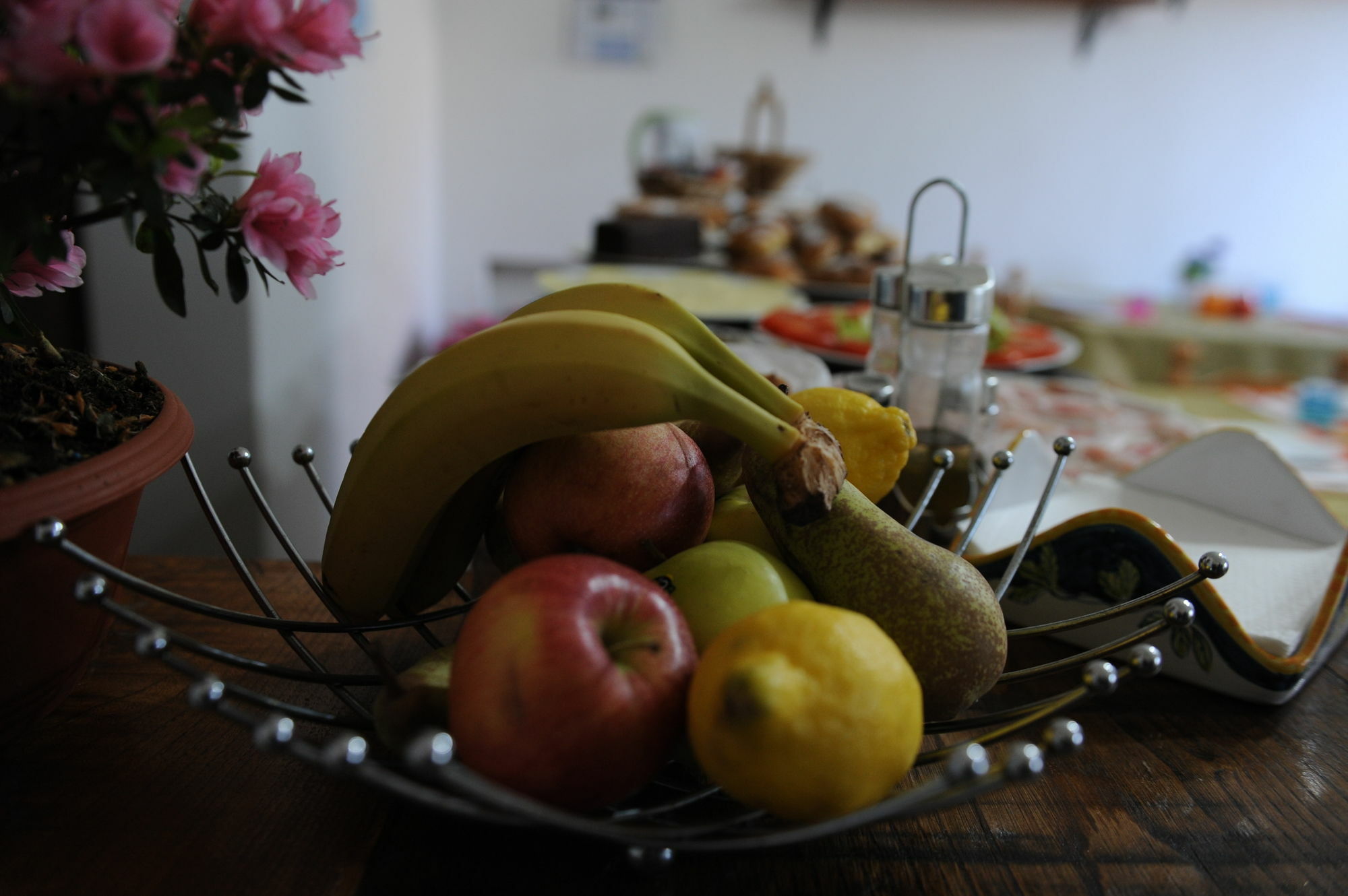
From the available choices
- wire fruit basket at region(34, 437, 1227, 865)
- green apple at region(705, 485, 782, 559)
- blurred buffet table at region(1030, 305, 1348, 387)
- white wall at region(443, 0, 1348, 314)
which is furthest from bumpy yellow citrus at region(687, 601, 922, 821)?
white wall at region(443, 0, 1348, 314)

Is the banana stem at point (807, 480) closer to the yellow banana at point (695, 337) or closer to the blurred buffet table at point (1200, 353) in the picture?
the yellow banana at point (695, 337)

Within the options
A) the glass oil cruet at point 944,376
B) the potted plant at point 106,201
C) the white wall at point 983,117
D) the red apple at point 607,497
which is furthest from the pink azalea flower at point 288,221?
the white wall at point 983,117

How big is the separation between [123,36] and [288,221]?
0.08 m

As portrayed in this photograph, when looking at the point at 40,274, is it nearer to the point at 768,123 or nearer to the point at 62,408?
the point at 62,408

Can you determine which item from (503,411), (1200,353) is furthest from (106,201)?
(1200,353)

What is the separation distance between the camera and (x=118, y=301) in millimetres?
790

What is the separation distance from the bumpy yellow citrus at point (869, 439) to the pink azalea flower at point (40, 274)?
32 centimetres

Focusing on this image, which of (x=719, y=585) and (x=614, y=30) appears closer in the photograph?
(x=719, y=585)

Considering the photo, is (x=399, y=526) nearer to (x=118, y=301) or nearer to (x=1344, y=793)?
(x=1344, y=793)

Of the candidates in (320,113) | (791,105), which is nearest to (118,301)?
(320,113)

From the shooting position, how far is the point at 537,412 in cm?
31

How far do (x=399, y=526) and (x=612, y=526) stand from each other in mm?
83

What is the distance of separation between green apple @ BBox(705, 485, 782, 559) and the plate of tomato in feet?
1.83

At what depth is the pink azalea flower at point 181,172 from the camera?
28 centimetres
